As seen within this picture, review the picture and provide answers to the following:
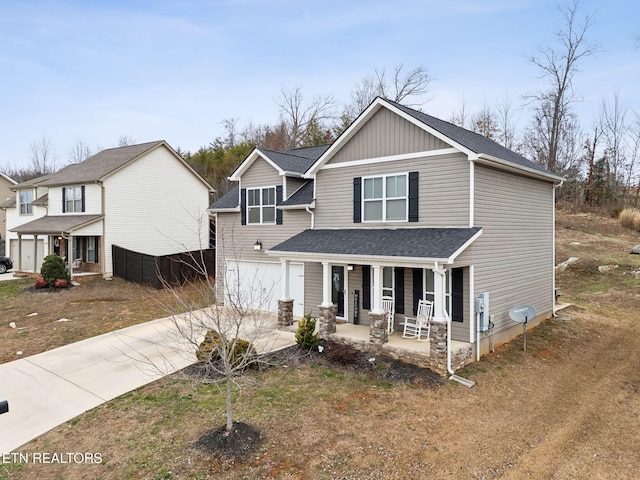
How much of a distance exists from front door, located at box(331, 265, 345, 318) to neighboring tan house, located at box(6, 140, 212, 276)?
11691mm

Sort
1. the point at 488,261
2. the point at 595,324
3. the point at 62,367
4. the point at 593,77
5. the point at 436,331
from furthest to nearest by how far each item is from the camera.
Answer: the point at 593,77 < the point at 595,324 < the point at 488,261 < the point at 62,367 < the point at 436,331

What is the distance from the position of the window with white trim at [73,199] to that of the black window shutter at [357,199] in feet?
63.5

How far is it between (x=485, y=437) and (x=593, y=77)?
110 feet

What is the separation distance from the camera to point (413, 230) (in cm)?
1173

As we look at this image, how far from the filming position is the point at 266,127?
42.4 metres

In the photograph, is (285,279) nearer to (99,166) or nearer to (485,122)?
(99,166)

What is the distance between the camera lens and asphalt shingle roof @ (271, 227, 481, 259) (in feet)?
33.2

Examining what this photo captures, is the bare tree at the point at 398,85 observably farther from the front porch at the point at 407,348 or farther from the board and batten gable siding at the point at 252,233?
the front porch at the point at 407,348

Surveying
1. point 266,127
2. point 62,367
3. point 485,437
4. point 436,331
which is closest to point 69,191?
point 62,367

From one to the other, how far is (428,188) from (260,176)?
715 centimetres

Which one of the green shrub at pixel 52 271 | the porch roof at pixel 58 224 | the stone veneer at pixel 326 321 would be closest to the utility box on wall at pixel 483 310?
the stone veneer at pixel 326 321

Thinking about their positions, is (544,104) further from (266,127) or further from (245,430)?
(245,430)

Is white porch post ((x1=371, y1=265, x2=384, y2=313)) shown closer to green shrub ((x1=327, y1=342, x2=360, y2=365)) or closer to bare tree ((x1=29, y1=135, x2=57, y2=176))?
green shrub ((x1=327, y1=342, x2=360, y2=365))

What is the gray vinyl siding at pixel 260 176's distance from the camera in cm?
1573
